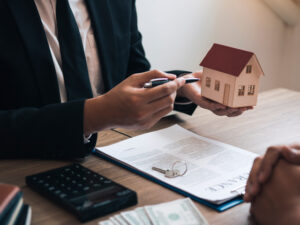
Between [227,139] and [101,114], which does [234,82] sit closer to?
[227,139]

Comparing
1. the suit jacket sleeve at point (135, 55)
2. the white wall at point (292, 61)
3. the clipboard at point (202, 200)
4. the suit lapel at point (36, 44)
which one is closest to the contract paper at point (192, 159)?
the clipboard at point (202, 200)

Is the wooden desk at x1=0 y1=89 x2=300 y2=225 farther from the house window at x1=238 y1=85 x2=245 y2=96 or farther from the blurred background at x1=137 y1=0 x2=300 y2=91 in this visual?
the blurred background at x1=137 y1=0 x2=300 y2=91

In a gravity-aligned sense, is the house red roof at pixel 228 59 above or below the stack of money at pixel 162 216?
above

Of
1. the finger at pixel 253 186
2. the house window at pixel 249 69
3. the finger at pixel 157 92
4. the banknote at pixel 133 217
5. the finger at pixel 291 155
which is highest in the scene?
the house window at pixel 249 69

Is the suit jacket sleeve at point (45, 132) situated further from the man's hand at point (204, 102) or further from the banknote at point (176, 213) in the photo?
the man's hand at point (204, 102)

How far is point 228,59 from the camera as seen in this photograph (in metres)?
1.08

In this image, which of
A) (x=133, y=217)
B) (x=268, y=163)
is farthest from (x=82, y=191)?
(x=268, y=163)

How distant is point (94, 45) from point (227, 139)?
0.59 m

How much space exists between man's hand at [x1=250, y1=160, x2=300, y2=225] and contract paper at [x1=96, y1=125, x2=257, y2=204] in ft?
0.28

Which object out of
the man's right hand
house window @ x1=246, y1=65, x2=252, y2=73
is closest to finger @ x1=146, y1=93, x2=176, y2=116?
the man's right hand

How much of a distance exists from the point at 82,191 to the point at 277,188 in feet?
1.23

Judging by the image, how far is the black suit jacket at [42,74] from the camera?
3.21 feet

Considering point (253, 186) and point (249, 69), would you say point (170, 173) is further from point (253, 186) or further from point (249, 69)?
point (249, 69)

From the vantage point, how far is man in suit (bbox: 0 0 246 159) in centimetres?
96
